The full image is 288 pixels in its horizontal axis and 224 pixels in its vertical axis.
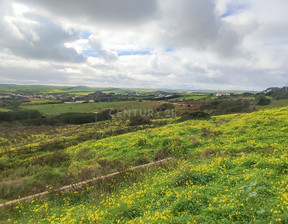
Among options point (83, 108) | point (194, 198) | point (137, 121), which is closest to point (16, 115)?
point (83, 108)

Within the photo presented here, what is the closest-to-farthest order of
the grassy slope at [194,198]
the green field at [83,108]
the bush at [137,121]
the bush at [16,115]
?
the grassy slope at [194,198]
the bush at [137,121]
the bush at [16,115]
the green field at [83,108]

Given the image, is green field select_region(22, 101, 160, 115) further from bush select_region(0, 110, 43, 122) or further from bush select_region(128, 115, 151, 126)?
bush select_region(128, 115, 151, 126)

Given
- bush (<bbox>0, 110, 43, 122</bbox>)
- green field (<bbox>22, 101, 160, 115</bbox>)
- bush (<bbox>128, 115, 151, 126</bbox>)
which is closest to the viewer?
bush (<bbox>128, 115, 151, 126</bbox>)

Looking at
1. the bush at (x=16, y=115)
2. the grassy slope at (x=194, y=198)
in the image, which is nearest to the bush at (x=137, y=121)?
the grassy slope at (x=194, y=198)

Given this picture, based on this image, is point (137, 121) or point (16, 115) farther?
point (16, 115)

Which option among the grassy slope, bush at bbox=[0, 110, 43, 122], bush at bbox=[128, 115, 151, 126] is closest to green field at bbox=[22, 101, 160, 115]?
bush at bbox=[0, 110, 43, 122]

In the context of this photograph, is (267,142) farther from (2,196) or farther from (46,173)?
(2,196)

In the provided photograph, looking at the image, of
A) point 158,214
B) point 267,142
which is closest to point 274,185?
point 158,214

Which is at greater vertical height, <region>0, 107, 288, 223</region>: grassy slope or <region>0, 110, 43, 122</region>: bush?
<region>0, 107, 288, 223</region>: grassy slope

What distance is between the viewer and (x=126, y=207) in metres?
4.95

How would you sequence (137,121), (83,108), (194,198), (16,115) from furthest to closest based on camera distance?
(83,108) → (16,115) → (137,121) → (194,198)

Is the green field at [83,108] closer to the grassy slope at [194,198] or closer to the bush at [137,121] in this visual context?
the bush at [137,121]

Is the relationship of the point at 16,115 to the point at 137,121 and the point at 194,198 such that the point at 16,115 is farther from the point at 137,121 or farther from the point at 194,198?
the point at 194,198

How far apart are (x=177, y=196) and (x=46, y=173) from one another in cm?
780
